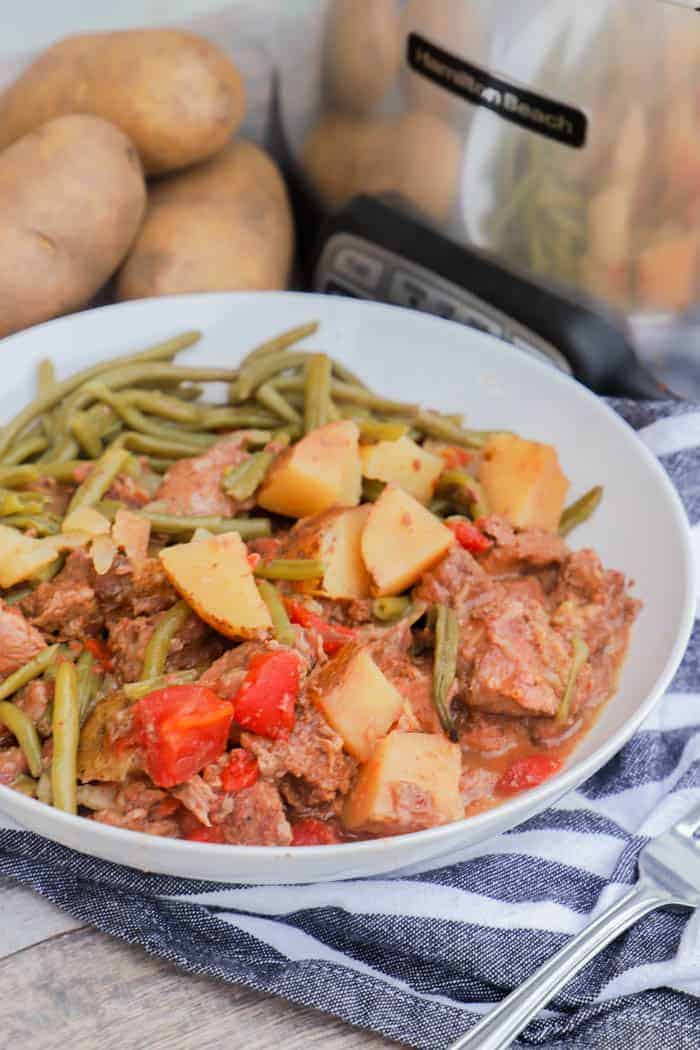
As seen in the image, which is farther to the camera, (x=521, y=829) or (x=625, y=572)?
(x=625, y=572)

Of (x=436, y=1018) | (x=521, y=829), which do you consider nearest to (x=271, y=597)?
(x=521, y=829)

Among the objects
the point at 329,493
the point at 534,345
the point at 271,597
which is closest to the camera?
the point at 271,597

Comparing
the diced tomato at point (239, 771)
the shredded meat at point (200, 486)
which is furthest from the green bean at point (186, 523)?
the diced tomato at point (239, 771)

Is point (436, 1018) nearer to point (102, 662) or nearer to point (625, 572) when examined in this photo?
point (102, 662)

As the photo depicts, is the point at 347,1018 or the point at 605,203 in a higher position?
the point at 605,203

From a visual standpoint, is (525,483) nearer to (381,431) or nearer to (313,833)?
(381,431)

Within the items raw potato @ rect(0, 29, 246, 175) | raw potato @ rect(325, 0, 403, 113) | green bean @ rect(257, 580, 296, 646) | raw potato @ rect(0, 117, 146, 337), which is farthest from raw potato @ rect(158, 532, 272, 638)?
raw potato @ rect(325, 0, 403, 113)

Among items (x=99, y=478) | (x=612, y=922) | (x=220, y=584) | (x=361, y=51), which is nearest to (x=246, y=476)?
(x=99, y=478)

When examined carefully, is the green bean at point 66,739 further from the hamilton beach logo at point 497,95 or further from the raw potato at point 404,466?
the hamilton beach logo at point 497,95
